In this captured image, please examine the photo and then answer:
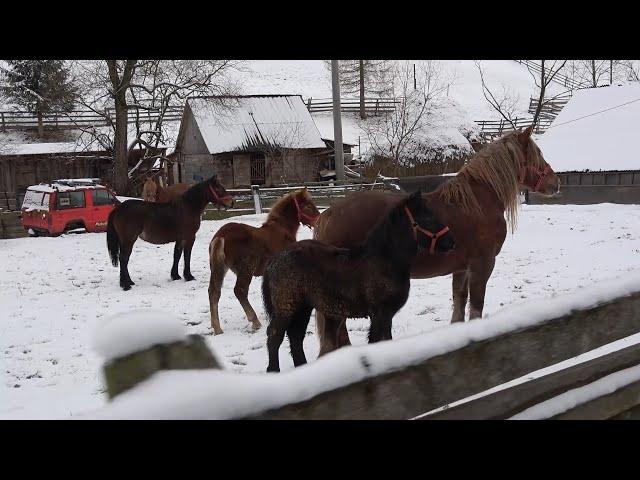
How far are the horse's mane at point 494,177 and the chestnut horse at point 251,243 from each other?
1.84m

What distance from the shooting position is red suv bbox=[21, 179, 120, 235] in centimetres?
1670

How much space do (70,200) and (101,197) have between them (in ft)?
2.95

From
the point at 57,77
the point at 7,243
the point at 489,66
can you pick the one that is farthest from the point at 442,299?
the point at 489,66

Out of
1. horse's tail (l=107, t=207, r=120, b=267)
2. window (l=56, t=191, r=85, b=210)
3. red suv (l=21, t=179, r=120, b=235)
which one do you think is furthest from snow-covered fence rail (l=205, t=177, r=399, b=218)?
horse's tail (l=107, t=207, r=120, b=267)

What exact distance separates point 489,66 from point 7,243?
70.0m

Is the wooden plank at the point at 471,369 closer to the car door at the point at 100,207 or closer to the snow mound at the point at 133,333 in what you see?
the snow mound at the point at 133,333

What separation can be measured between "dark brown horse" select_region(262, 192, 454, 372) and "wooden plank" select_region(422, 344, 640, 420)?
74.6 inches

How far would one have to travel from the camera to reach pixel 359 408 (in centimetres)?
188

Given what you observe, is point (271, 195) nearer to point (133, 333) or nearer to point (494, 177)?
point (494, 177)

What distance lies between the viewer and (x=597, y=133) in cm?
2305

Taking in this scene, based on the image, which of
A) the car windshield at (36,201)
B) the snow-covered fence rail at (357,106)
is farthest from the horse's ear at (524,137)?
the snow-covered fence rail at (357,106)

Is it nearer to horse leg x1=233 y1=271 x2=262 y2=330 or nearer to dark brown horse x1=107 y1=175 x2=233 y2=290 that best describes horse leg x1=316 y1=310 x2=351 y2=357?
horse leg x1=233 y1=271 x2=262 y2=330

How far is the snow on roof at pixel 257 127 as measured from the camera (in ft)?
110
